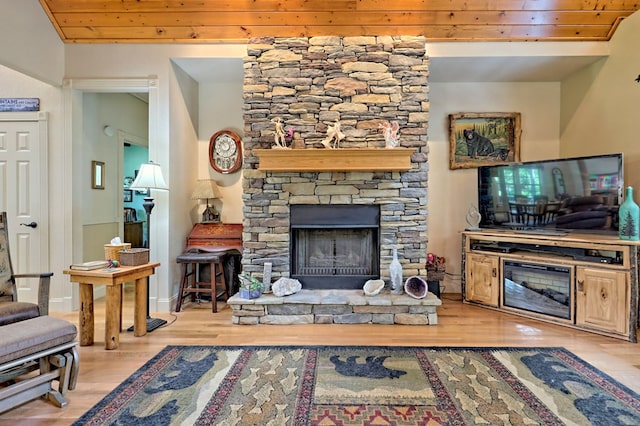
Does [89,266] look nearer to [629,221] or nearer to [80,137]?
[80,137]

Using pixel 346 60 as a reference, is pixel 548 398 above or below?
below

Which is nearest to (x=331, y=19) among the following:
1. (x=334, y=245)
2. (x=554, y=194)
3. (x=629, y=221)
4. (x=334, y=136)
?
(x=334, y=136)

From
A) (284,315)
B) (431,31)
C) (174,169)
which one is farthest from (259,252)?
(431,31)

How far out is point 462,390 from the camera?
208cm

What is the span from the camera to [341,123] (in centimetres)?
358

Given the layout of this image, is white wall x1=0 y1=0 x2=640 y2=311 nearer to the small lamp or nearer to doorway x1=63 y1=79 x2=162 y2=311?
doorway x1=63 y1=79 x2=162 y2=311

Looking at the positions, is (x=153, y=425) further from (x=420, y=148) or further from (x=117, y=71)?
(x=117, y=71)

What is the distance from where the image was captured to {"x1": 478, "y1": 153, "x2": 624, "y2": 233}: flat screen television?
313 centimetres

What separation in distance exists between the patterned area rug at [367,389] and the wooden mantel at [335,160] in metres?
1.68

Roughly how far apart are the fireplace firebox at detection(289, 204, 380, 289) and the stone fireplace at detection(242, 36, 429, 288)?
0.15ft

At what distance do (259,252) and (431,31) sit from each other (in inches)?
117

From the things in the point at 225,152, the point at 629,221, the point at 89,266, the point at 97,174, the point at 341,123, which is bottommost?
the point at 89,266

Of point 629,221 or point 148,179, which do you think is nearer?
point 629,221

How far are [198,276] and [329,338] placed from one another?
191cm
